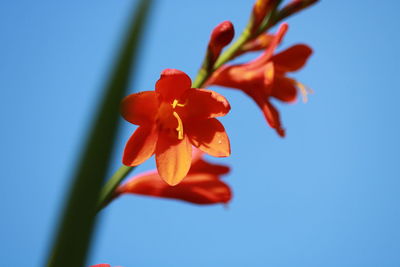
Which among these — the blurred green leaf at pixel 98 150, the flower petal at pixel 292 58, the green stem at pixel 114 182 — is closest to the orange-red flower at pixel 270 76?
the flower petal at pixel 292 58

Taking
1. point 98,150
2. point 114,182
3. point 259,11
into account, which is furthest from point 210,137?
point 98,150

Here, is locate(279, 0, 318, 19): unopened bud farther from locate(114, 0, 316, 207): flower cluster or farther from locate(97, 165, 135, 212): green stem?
locate(97, 165, 135, 212): green stem

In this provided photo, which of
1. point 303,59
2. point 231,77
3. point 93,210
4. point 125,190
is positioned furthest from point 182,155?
point 93,210

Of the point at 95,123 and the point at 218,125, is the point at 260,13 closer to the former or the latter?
the point at 218,125

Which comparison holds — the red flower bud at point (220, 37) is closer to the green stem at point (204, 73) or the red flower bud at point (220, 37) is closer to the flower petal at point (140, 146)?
the green stem at point (204, 73)

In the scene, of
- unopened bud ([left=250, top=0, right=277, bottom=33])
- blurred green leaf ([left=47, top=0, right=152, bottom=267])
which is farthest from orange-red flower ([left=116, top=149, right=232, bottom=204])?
blurred green leaf ([left=47, top=0, right=152, bottom=267])

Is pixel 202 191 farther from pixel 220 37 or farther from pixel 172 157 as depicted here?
pixel 220 37
